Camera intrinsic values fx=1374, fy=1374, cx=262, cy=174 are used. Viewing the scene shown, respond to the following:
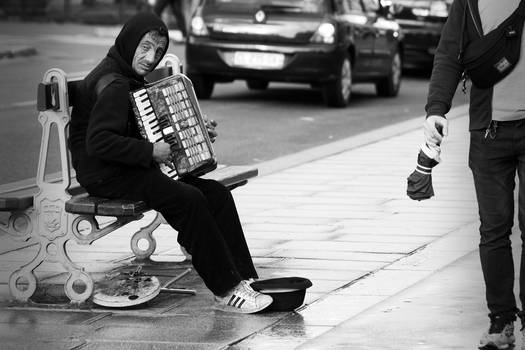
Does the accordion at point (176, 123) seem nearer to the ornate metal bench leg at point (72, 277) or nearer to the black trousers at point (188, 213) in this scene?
the black trousers at point (188, 213)

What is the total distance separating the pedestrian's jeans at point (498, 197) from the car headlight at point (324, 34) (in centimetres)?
1101

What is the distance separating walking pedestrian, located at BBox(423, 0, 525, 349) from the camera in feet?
18.0

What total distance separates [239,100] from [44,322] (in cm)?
1152

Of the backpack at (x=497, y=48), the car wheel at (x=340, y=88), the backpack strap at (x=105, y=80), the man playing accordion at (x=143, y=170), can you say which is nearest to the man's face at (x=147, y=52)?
the man playing accordion at (x=143, y=170)

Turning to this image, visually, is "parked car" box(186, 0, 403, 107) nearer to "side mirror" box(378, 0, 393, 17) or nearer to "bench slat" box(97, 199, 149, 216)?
"side mirror" box(378, 0, 393, 17)

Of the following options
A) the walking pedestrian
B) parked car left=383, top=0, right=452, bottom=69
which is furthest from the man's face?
parked car left=383, top=0, right=452, bottom=69

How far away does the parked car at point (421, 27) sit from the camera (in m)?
22.7

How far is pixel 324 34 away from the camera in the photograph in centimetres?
1658

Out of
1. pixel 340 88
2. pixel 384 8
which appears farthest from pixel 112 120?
pixel 384 8

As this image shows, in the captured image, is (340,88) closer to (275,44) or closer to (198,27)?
(275,44)

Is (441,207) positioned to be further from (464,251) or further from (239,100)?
(239,100)

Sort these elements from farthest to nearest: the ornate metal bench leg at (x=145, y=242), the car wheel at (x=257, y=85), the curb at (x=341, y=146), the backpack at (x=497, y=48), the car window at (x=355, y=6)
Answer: the car wheel at (x=257, y=85) < the car window at (x=355, y=6) < the curb at (x=341, y=146) < the ornate metal bench leg at (x=145, y=242) < the backpack at (x=497, y=48)

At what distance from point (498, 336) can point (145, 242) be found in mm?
2634

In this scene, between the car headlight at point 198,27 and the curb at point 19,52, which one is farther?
the curb at point 19,52
